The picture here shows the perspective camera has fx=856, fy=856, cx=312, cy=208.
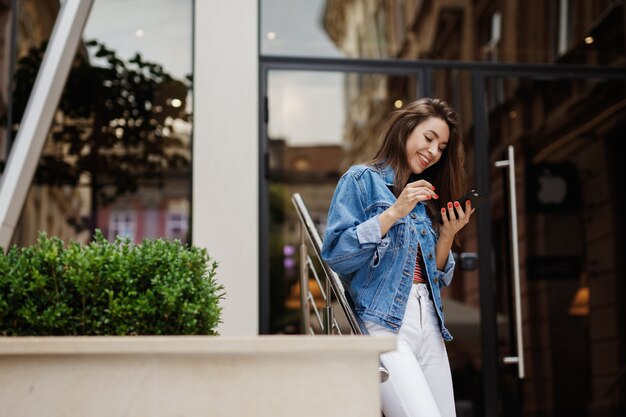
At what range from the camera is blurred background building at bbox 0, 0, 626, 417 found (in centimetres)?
564

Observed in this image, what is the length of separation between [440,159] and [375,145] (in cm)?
248

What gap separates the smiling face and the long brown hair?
0.02m

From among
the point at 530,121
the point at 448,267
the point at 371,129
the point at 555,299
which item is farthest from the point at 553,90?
the point at 448,267

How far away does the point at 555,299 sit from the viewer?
7062 millimetres

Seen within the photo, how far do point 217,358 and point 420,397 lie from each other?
2.25 feet

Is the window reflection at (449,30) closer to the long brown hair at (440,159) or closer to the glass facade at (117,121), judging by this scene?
the glass facade at (117,121)

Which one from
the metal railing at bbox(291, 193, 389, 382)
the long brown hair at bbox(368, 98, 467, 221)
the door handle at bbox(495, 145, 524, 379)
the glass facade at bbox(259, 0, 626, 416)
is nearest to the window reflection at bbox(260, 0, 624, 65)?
the glass facade at bbox(259, 0, 626, 416)

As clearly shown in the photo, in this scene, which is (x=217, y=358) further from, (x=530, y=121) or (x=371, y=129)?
(x=371, y=129)

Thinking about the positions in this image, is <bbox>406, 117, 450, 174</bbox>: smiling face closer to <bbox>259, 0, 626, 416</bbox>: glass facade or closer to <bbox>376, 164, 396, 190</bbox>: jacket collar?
<bbox>376, 164, 396, 190</bbox>: jacket collar

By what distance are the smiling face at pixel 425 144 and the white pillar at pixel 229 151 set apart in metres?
2.42

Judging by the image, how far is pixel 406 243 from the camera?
310 centimetres

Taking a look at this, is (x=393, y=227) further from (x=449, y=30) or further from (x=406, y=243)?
(x=449, y=30)

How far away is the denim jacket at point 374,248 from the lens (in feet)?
9.78

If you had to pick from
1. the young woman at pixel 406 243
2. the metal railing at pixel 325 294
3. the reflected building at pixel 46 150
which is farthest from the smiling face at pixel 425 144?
the reflected building at pixel 46 150
